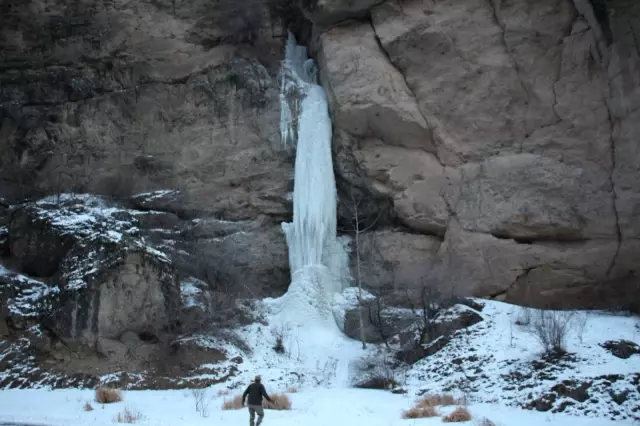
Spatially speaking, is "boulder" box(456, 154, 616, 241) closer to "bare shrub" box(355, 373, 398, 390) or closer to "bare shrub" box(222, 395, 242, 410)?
"bare shrub" box(355, 373, 398, 390)

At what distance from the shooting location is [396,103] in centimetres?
2148

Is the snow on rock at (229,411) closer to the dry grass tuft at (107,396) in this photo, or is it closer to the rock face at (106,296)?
the dry grass tuft at (107,396)

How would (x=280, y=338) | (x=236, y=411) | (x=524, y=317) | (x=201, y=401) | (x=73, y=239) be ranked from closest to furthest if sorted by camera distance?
1. (x=236, y=411)
2. (x=201, y=401)
3. (x=524, y=317)
4. (x=280, y=338)
5. (x=73, y=239)

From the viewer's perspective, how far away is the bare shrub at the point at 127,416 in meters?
12.8

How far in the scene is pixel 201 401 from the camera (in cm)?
1436

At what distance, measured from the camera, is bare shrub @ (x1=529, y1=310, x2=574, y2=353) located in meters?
14.7

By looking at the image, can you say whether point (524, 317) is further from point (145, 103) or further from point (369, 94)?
point (145, 103)

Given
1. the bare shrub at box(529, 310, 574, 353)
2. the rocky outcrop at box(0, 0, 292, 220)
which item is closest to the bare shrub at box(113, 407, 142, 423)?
the bare shrub at box(529, 310, 574, 353)

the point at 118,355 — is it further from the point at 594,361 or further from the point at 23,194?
the point at 594,361

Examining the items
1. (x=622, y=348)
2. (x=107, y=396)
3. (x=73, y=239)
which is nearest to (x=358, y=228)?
(x=73, y=239)

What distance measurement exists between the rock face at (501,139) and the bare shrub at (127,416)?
9.40 metres

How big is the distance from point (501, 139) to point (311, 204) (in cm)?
622

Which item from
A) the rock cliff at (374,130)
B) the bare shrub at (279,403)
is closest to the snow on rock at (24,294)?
the rock cliff at (374,130)

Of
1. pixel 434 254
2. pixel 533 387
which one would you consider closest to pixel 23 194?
pixel 434 254
